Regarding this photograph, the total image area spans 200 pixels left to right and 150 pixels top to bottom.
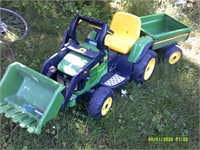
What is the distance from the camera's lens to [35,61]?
10.7ft

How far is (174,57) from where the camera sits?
3623 mm

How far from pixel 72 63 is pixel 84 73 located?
0.54ft

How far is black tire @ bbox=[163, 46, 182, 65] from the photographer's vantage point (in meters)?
3.53

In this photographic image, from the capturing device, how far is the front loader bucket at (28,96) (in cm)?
233

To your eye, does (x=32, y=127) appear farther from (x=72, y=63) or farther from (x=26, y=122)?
(x=72, y=63)

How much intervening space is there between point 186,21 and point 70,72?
A: 96.5 inches

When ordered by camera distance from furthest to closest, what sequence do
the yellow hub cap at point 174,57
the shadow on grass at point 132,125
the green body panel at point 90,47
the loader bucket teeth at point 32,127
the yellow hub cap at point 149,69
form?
the yellow hub cap at point 174,57 → the yellow hub cap at point 149,69 → the green body panel at point 90,47 → the shadow on grass at point 132,125 → the loader bucket teeth at point 32,127

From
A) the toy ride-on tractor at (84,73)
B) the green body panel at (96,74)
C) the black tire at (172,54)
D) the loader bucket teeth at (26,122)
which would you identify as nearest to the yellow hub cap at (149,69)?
the toy ride-on tractor at (84,73)

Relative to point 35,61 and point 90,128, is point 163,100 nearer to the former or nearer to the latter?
point 90,128

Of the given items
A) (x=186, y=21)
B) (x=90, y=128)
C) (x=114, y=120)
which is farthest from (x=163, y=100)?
(x=186, y=21)

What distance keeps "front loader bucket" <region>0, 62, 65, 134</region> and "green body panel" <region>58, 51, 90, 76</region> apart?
0.25 m

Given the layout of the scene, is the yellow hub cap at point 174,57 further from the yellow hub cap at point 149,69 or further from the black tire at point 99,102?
the black tire at point 99,102
